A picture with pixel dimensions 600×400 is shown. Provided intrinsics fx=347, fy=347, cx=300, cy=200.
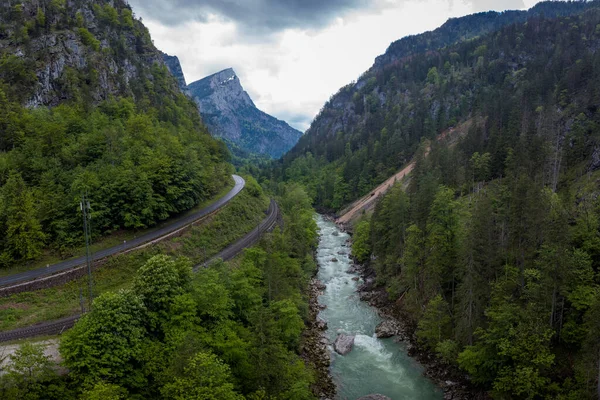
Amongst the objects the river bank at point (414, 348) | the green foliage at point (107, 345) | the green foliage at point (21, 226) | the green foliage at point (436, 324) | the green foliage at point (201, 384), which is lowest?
the river bank at point (414, 348)

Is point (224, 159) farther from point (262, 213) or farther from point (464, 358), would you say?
point (464, 358)

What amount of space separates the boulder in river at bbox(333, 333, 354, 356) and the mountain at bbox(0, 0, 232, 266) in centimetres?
2803

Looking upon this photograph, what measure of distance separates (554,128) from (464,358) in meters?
57.6

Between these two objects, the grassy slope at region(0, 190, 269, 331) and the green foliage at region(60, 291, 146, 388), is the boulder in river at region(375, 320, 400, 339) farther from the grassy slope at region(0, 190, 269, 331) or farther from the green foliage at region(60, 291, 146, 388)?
the green foliage at region(60, 291, 146, 388)

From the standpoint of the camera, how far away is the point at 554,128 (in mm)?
66125

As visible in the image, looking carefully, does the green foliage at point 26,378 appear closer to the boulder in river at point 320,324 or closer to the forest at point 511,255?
the boulder in river at point 320,324

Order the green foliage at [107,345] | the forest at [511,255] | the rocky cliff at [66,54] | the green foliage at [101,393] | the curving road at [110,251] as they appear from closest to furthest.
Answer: the green foliage at [101,393]
the green foliage at [107,345]
the forest at [511,255]
the curving road at [110,251]
the rocky cliff at [66,54]

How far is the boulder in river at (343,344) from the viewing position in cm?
3712

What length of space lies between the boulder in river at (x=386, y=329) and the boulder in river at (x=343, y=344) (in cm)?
339

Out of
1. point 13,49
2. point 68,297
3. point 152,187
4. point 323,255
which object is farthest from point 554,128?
point 13,49

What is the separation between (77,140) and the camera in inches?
2117

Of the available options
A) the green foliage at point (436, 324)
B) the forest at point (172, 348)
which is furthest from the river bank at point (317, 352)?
the green foliage at point (436, 324)

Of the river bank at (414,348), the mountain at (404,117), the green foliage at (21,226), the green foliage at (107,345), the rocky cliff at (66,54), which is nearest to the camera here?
the green foliage at (107,345)

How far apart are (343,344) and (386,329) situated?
6.18 meters
